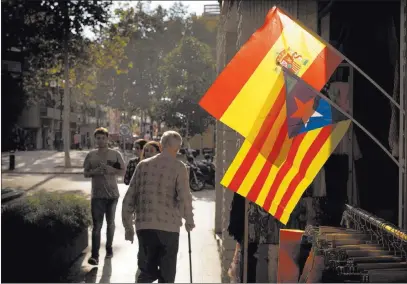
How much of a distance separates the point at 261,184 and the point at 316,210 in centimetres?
214

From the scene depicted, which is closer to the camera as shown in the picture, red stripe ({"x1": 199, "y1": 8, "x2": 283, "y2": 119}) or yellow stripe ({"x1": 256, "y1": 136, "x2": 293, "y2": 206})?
red stripe ({"x1": 199, "y1": 8, "x2": 283, "y2": 119})

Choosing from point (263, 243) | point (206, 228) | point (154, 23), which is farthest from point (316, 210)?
point (154, 23)

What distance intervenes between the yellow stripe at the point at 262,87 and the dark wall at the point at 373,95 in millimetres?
2356

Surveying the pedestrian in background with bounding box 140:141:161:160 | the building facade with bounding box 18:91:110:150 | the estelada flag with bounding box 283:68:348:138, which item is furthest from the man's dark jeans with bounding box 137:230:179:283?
the building facade with bounding box 18:91:110:150

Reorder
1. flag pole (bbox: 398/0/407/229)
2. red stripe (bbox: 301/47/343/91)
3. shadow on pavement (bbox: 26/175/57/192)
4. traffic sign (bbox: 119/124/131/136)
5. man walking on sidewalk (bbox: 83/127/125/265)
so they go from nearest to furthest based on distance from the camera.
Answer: red stripe (bbox: 301/47/343/91) → flag pole (bbox: 398/0/407/229) → man walking on sidewalk (bbox: 83/127/125/265) → shadow on pavement (bbox: 26/175/57/192) → traffic sign (bbox: 119/124/131/136)

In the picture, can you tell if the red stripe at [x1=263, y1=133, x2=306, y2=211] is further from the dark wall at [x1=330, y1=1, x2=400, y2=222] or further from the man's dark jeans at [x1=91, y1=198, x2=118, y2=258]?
the man's dark jeans at [x1=91, y1=198, x2=118, y2=258]

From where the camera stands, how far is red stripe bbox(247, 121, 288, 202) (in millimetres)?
3672

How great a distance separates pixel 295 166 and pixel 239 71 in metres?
0.77

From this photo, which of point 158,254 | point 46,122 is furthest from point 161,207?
point 46,122

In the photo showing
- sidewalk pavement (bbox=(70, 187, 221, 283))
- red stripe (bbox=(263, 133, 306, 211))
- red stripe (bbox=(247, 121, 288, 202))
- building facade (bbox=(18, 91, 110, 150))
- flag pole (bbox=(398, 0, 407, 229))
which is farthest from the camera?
building facade (bbox=(18, 91, 110, 150))

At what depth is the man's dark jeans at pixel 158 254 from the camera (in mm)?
5414

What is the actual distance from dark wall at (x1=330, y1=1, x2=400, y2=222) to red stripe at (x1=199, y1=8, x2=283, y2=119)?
2.46m

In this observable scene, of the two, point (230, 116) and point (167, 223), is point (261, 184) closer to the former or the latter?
point (230, 116)

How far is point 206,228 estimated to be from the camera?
11.5 meters
